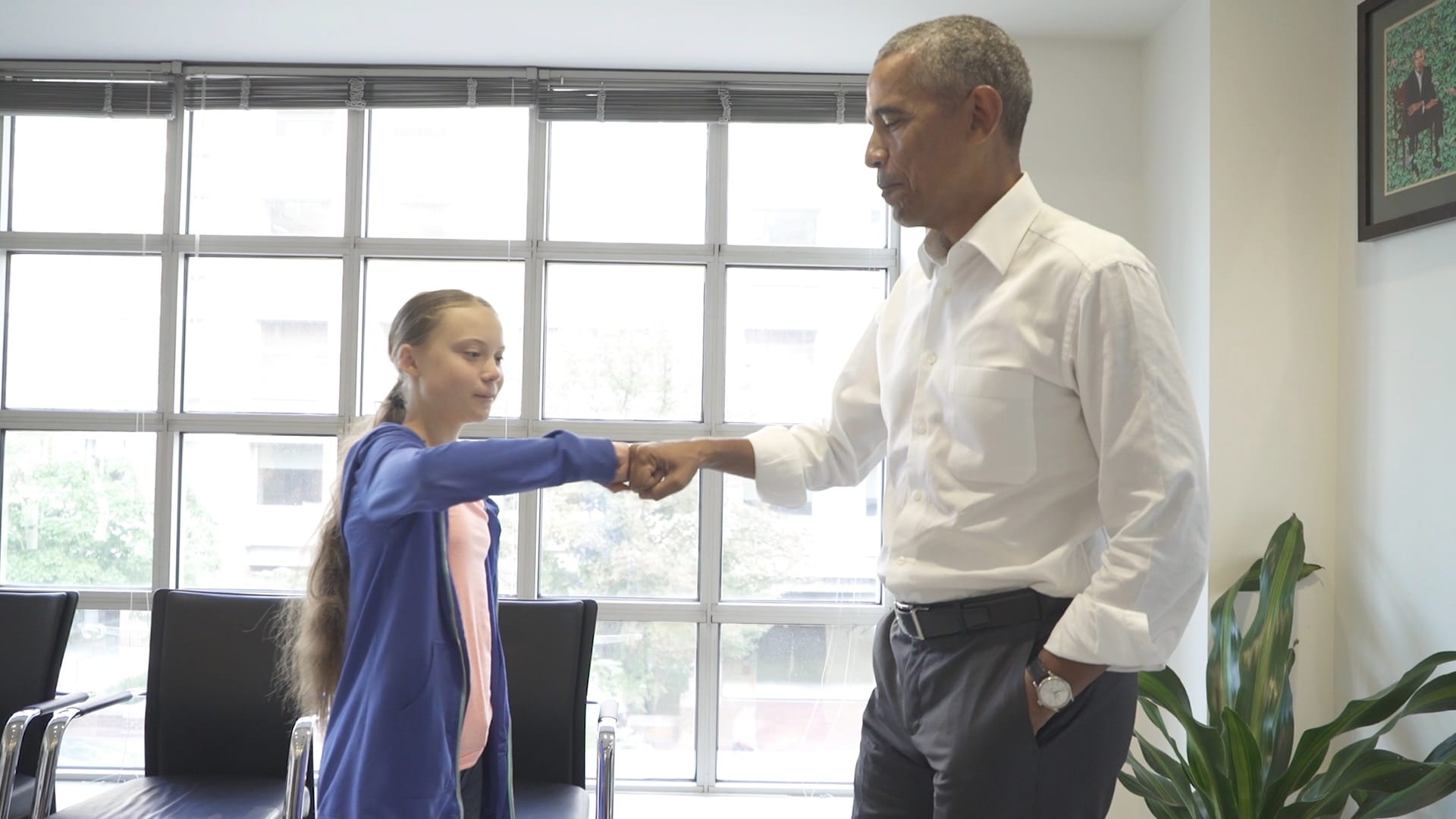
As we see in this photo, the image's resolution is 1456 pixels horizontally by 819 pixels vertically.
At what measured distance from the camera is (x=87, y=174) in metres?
3.94

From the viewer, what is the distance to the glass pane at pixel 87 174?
390cm

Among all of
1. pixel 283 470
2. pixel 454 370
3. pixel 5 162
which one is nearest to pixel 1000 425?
pixel 454 370

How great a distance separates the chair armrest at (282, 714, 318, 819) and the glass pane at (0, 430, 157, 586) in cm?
190

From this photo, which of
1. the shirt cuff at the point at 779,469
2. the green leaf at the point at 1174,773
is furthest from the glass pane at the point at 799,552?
the shirt cuff at the point at 779,469

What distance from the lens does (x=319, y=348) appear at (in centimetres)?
390

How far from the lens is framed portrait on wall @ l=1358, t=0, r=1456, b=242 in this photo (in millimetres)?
2467

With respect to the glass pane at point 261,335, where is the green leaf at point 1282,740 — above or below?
below

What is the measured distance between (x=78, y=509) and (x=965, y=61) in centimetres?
369

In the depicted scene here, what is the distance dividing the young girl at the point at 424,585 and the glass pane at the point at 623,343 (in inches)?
73.9

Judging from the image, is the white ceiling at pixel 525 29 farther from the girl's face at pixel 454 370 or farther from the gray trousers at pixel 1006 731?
the gray trousers at pixel 1006 731

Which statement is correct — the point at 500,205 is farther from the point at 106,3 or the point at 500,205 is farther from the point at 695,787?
the point at 695,787

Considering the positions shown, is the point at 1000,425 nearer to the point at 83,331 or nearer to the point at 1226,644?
the point at 1226,644

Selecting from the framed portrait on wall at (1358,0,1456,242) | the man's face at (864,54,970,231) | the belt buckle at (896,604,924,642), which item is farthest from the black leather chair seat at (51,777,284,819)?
the framed portrait on wall at (1358,0,1456,242)

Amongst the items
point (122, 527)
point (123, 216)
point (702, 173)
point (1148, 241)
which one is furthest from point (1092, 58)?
point (122, 527)
